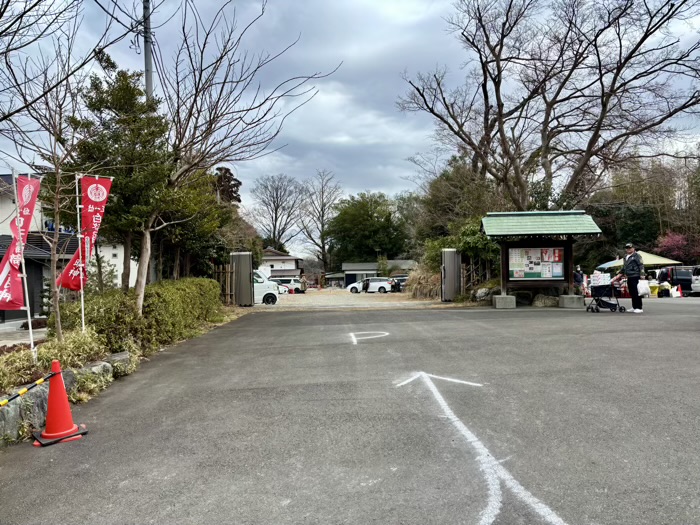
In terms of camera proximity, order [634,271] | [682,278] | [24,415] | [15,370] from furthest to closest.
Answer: [682,278] → [634,271] → [15,370] → [24,415]

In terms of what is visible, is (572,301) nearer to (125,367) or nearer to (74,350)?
(125,367)

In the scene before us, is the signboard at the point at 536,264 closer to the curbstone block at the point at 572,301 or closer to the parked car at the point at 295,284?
the curbstone block at the point at 572,301

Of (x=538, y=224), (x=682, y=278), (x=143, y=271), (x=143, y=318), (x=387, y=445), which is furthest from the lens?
(x=682, y=278)

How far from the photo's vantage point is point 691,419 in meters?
4.36

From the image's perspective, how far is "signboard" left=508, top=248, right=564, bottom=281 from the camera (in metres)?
16.2

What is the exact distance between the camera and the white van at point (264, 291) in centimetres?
2358

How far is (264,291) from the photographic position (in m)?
23.6

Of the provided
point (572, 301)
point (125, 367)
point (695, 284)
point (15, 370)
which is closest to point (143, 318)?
point (125, 367)

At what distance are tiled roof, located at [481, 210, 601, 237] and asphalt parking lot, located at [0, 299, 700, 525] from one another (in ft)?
26.9

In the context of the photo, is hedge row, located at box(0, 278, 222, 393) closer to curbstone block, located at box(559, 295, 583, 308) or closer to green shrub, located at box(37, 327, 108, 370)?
green shrub, located at box(37, 327, 108, 370)

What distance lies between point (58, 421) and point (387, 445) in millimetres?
3089

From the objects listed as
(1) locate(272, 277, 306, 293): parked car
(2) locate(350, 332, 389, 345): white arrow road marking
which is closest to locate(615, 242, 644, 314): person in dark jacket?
(2) locate(350, 332, 389, 345): white arrow road marking

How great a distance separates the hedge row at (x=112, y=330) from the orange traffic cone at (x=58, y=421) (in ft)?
2.75

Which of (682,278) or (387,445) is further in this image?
(682,278)
